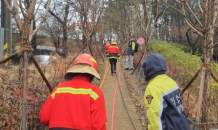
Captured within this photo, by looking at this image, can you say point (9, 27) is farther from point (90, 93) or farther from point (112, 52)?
point (90, 93)

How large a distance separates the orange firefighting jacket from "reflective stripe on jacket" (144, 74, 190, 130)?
0.53m

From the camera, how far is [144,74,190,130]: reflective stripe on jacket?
2.44 meters

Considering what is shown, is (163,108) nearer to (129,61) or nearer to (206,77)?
(206,77)

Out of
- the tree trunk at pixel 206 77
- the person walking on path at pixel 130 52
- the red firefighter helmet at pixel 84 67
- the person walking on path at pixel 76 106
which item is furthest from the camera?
the person walking on path at pixel 130 52

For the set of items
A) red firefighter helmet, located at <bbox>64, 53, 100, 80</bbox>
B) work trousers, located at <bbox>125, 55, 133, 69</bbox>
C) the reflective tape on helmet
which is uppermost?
red firefighter helmet, located at <bbox>64, 53, 100, 80</bbox>

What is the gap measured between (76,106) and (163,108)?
2.92ft

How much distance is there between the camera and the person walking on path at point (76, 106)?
2.56m

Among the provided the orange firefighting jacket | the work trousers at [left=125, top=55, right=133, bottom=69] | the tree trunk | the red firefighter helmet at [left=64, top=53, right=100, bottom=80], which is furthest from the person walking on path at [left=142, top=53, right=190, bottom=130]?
the work trousers at [left=125, top=55, right=133, bottom=69]

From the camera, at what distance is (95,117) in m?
2.62

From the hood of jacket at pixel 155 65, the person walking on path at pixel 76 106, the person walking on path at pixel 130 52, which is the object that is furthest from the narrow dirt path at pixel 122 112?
the person walking on path at pixel 130 52

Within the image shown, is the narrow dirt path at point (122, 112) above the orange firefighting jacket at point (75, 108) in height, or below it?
below

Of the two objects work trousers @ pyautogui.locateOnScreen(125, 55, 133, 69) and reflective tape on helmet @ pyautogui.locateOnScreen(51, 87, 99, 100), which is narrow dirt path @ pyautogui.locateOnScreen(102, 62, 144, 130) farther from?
work trousers @ pyautogui.locateOnScreen(125, 55, 133, 69)

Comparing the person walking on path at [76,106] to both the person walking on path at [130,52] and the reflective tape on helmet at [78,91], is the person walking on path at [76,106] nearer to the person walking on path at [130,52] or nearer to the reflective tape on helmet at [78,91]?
the reflective tape on helmet at [78,91]

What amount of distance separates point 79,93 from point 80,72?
0.23 meters
